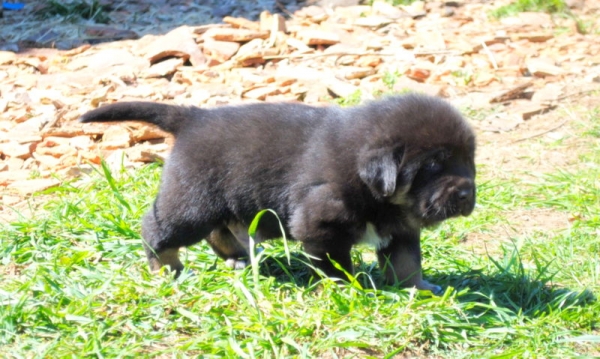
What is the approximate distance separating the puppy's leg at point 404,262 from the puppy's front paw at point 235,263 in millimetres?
841

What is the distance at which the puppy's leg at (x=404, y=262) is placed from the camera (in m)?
4.73

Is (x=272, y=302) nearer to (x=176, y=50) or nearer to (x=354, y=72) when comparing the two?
(x=354, y=72)

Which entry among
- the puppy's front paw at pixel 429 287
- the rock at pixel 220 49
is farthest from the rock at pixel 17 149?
the puppy's front paw at pixel 429 287

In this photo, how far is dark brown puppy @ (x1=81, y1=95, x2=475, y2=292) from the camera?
14.3 ft

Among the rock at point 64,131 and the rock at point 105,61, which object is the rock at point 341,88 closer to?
the rock at point 105,61

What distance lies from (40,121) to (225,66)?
2.32 metres

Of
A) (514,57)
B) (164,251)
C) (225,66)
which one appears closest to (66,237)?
(164,251)

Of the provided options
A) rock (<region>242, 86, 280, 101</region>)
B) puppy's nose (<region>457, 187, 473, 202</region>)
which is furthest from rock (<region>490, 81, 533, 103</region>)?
puppy's nose (<region>457, 187, 473, 202</region>)

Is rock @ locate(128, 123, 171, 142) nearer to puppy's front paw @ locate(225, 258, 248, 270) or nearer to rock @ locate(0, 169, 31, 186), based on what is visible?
rock @ locate(0, 169, 31, 186)

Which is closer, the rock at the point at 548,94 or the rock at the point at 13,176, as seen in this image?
the rock at the point at 13,176

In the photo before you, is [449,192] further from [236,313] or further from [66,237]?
[66,237]

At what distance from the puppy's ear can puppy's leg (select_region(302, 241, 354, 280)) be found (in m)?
0.36

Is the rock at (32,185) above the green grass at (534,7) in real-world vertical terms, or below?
above

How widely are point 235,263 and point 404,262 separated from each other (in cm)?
103
